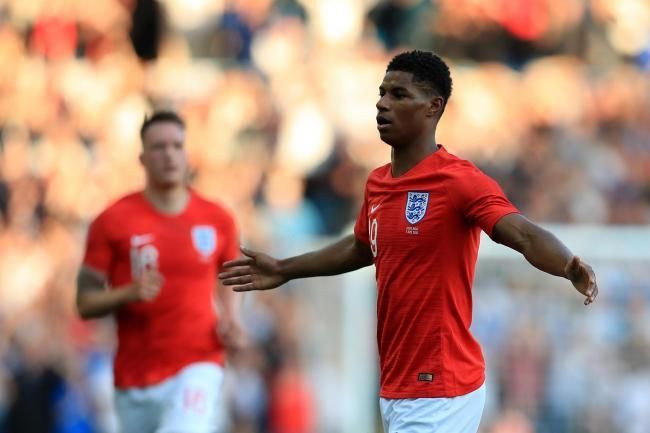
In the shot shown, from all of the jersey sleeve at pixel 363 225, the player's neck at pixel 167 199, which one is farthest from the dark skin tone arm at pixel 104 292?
the jersey sleeve at pixel 363 225

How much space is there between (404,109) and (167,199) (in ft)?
10.4

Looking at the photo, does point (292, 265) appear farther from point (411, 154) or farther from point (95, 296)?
point (95, 296)

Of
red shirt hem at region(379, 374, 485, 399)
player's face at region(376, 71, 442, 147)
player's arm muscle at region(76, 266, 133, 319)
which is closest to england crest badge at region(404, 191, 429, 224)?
player's face at region(376, 71, 442, 147)

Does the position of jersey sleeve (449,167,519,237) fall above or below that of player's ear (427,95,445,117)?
below

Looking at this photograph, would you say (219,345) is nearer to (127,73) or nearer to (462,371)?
(462,371)

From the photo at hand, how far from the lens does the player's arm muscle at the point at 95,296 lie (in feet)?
28.1

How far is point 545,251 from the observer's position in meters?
5.80

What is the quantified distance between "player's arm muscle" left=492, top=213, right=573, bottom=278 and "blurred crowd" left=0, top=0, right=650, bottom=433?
8750mm

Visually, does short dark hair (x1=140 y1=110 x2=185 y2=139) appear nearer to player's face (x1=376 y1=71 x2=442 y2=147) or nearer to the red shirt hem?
player's face (x1=376 y1=71 x2=442 y2=147)

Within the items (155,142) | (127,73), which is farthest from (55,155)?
(155,142)

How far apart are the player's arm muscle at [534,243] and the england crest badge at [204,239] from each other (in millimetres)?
3413

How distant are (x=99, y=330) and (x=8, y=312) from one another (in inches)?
52.8

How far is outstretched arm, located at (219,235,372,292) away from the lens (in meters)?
6.93

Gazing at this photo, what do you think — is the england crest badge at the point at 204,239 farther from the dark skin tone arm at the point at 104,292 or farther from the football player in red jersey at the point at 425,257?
the football player in red jersey at the point at 425,257
